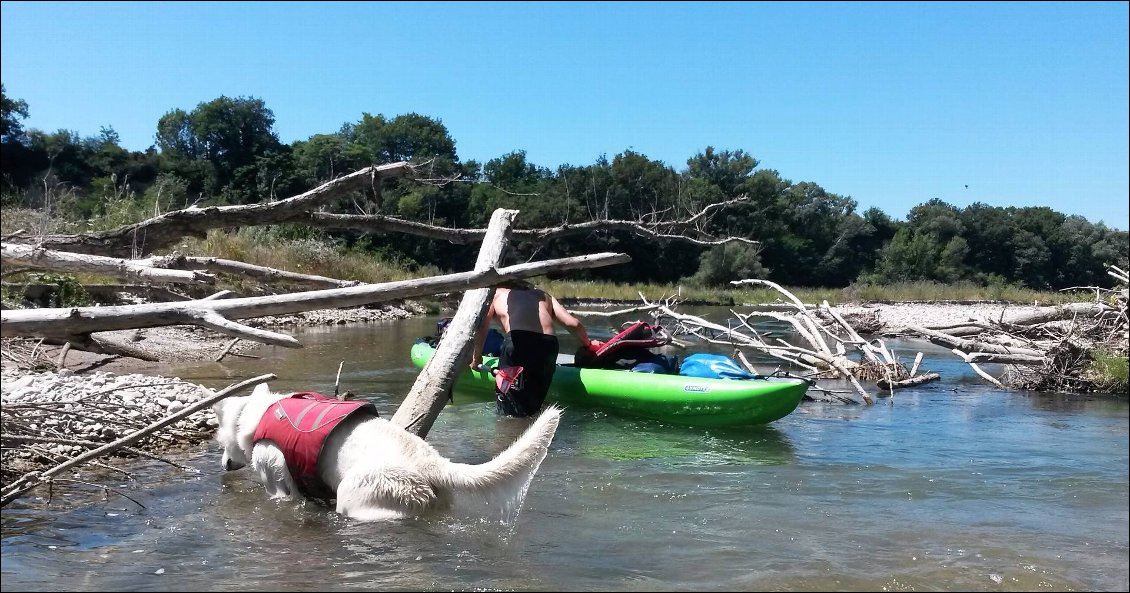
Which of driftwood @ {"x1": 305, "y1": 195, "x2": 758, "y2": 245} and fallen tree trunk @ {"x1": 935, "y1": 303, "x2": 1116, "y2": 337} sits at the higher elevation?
driftwood @ {"x1": 305, "y1": 195, "x2": 758, "y2": 245}

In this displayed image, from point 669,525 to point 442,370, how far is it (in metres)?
2.38

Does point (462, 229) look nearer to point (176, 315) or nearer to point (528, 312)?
point (528, 312)

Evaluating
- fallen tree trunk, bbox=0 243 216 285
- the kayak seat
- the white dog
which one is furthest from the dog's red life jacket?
the kayak seat

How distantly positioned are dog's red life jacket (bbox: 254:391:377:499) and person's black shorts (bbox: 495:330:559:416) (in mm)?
4005

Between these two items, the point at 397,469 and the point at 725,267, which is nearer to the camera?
the point at 397,469

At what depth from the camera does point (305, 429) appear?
195 inches

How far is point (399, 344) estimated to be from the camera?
16844 mm

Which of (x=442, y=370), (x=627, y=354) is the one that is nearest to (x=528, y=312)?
(x=627, y=354)

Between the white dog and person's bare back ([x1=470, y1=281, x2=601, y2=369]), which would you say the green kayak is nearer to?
person's bare back ([x1=470, y1=281, x2=601, y2=369])

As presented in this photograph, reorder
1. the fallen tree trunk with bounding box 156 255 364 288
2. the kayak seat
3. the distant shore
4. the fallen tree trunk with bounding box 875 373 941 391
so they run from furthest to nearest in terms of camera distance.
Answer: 1. the fallen tree trunk with bounding box 875 373 941 391
2. the distant shore
3. the kayak seat
4. the fallen tree trunk with bounding box 156 255 364 288

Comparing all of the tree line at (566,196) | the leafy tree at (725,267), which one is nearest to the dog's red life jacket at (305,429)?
the tree line at (566,196)

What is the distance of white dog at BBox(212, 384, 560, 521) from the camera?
447cm

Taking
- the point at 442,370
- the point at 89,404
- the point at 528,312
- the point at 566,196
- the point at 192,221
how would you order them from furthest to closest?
the point at 566,196 < the point at 528,312 < the point at 192,221 < the point at 442,370 < the point at 89,404

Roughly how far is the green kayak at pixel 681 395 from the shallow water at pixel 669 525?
290 mm
